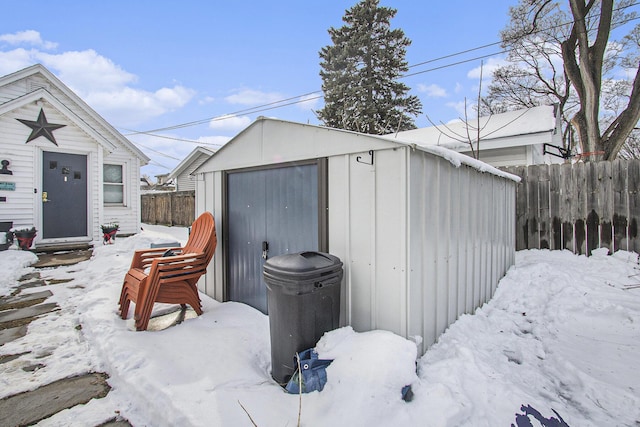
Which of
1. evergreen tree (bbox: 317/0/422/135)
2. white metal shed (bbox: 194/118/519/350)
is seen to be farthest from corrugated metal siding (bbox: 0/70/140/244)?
evergreen tree (bbox: 317/0/422/135)

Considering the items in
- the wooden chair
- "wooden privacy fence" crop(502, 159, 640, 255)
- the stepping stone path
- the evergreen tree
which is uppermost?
the evergreen tree

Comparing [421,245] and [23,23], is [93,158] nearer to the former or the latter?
[23,23]

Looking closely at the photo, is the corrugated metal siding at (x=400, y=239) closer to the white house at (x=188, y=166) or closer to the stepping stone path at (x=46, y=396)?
the stepping stone path at (x=46, y=396)

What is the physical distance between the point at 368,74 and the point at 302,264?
59.6ft

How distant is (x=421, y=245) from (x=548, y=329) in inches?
74.2

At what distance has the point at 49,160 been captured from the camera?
295 inches

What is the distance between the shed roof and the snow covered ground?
1497 millimetres

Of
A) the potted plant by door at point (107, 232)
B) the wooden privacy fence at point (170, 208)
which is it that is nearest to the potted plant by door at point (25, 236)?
the potted plant by door at point (107, 232)

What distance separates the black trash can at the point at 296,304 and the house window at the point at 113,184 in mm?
9061

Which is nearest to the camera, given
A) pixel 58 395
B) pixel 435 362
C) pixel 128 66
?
pixel 58 395

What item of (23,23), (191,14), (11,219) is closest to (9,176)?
(11,219)

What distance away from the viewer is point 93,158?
8.06 metres

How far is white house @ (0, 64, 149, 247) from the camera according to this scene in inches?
275

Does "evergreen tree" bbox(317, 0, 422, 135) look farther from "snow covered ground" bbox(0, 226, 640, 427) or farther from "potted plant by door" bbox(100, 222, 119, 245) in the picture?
"snow covered ground" bbox(0, 226, 640, 427)
